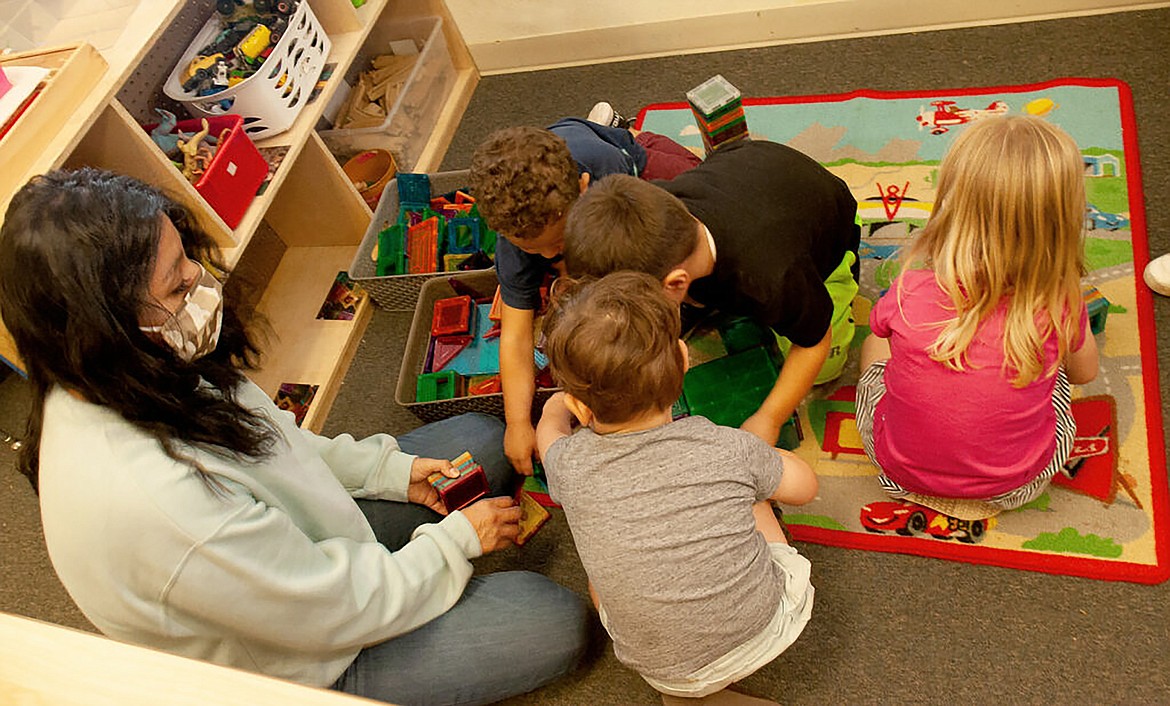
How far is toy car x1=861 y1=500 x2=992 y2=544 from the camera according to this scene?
144cm

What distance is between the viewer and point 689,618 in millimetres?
1056

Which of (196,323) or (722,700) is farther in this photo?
(722,700)

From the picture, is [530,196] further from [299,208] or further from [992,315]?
[299,208]

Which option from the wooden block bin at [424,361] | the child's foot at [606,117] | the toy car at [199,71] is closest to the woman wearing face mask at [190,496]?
the wooden block bin at [424,361]

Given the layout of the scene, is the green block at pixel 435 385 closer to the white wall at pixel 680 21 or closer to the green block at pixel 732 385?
the green block at pixel 732 385

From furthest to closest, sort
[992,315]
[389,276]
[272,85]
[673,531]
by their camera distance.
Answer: [389,276], [272,85], [992,315], [673,531]

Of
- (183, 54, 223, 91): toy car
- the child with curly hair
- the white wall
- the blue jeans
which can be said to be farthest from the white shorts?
the white wall

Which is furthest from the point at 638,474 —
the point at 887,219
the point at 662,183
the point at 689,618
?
the point at 887,219

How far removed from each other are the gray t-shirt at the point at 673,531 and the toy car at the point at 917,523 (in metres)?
0.48

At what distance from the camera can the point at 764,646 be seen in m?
1.15

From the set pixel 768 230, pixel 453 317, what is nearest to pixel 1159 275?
pixel 768 230

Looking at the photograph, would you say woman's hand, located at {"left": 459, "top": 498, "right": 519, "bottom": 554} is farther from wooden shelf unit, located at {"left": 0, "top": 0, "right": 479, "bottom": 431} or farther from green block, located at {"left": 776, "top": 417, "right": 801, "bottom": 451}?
wooden shelf unit, located at {"left": 0, "top": 0, "right": 479, "bottom": 431}

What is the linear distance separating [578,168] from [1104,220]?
1.24m

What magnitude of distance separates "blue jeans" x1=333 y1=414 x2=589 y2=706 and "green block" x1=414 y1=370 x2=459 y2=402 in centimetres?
40
